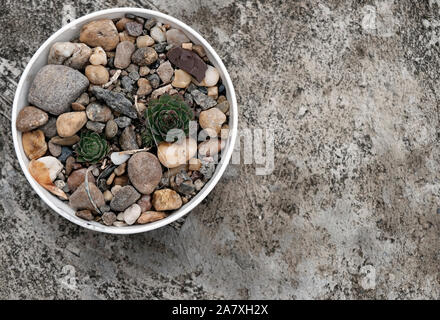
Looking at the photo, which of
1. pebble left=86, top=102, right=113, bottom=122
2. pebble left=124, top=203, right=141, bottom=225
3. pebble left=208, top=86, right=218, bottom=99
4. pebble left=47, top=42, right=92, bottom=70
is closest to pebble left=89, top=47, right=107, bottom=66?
pebble left=47, top=42, right=92, bottom=70

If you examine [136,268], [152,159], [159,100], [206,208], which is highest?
[159,100]

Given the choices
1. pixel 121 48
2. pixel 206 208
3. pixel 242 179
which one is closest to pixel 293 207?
pixel 242 179

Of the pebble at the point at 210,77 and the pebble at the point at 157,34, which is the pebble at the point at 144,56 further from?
the pebble at the point at 210,77

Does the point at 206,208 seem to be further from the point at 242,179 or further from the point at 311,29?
the point at 311,29

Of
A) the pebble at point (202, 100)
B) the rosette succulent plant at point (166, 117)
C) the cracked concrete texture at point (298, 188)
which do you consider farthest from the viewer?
the cracked concrete texture at point (298, 188)

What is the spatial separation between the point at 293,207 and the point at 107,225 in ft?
2.19

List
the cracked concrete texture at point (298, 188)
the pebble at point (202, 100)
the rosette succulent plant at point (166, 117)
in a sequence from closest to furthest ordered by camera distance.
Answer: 1. the rosette succulent plant at point (166, 117)
2. the pebble at point (202, 100)
3. the cracked concrete texture at point (298, 188)

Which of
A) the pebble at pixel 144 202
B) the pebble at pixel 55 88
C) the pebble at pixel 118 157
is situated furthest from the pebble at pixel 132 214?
the pebble at pixel 55 88

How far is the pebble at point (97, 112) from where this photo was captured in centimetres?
136

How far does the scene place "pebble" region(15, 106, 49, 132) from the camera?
52.7 inches

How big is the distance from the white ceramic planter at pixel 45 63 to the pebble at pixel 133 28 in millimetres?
31

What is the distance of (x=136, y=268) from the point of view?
5.54 ft

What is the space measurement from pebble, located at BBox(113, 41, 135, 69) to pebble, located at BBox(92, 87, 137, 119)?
0.33 ft

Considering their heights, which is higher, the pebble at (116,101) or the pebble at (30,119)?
the pebble at (116,101)
